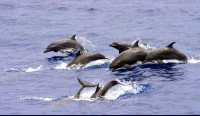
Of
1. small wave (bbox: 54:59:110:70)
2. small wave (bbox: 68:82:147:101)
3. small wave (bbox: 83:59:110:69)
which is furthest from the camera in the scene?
small wave (bbox: 83:59:110:69)

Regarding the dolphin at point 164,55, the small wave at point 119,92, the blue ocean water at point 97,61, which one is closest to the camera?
the blue ocean water at point 97,61

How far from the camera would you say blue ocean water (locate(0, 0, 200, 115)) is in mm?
16250

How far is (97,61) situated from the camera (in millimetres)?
24703

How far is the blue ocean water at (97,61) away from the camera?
1625 centimetres

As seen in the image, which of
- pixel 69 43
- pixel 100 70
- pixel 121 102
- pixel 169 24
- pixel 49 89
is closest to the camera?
pixel 121 102

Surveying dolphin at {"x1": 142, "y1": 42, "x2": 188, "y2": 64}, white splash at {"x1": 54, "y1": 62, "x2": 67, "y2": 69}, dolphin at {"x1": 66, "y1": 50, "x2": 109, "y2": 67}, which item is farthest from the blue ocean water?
dolphin at {"x1": 142, "y1": 42, "x2": 188, "y2": 64}

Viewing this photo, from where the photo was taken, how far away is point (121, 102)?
1634 cm

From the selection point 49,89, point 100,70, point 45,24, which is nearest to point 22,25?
point 45,24

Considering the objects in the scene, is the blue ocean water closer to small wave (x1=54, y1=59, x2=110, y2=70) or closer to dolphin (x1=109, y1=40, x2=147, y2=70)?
small wave (x1=54, y1=59, x2=110, y2=70)

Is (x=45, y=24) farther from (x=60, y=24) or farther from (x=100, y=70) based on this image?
(x=100, y=70)

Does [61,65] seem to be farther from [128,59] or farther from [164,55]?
[164,55]

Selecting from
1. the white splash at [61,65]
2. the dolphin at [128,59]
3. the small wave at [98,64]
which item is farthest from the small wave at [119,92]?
the white splash at [61,65]

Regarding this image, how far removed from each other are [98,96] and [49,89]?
2.82 meters

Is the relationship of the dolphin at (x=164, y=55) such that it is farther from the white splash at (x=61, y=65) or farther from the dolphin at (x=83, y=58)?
the white splash at (x=61, y=65)
